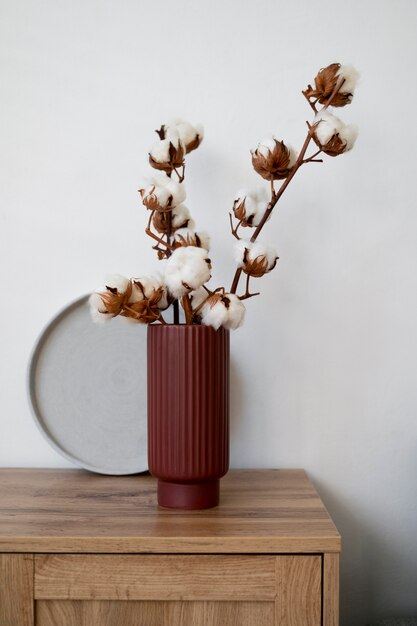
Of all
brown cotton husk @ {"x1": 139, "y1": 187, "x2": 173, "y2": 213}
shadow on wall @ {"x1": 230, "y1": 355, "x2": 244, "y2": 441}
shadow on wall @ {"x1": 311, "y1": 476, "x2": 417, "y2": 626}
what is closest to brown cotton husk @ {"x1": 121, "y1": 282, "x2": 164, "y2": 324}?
brown cotton husk @ {"x1": 139, "y1": 187, "x2": 173, "y2": 213}

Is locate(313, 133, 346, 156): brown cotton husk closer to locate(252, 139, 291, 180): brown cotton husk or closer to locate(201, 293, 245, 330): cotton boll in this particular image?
locate(252, 139, 291, 180): brown cotton husk

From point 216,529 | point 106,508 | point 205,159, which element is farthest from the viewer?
point 205,159

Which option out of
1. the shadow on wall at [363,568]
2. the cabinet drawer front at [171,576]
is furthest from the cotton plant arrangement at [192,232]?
the shadow on wall at [363,568]

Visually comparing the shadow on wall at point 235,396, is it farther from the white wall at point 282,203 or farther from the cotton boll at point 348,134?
the cotton boll at point 348,134

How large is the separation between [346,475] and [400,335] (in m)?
0.31

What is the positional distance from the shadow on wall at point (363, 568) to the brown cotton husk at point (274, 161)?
645 mm

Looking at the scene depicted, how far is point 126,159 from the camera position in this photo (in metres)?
1.41

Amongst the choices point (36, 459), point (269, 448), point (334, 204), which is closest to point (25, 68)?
point (334, 204)

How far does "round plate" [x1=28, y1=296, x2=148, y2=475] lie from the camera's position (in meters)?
1.35

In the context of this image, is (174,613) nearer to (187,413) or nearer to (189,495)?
(189,495)

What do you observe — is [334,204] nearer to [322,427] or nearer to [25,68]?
[322,427]

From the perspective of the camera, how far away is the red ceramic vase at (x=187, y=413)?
3.54 ft

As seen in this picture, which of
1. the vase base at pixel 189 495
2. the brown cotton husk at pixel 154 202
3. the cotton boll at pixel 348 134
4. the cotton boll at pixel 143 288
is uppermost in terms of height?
the cotton boll at pixel 348 134

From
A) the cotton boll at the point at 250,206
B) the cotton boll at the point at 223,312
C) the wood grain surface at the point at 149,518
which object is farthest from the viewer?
the cotton boll at the point at 250,206
